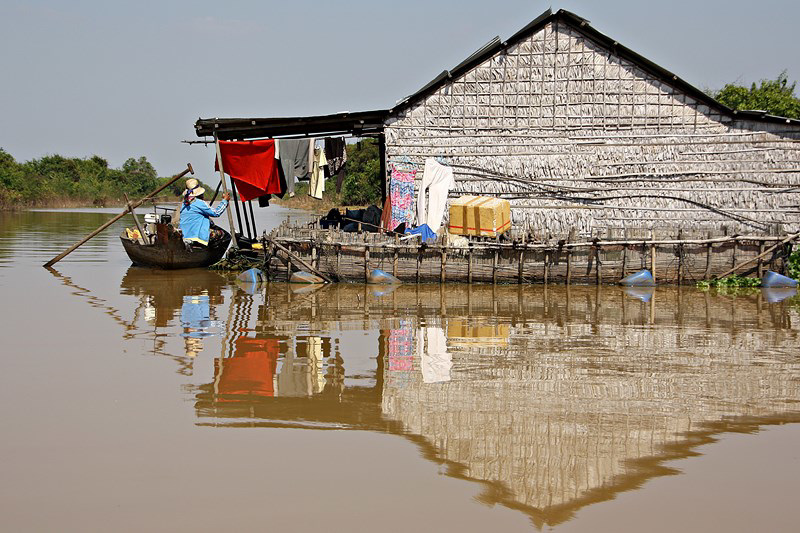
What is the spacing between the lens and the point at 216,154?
16.8 m

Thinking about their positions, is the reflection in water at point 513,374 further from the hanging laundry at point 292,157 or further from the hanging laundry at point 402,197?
the hanging laundry at point 292,157

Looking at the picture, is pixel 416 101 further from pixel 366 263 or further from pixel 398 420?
pixel 398 420

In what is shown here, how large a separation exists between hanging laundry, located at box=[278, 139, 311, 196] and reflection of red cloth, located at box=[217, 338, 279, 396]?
7.62 m

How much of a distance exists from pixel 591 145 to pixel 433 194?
3324 millimetres

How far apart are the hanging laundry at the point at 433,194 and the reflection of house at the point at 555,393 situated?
3.90 m

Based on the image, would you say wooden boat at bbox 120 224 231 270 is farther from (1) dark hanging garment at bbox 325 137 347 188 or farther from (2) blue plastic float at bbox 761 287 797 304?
(2) blue plastic float at bbox 761 287 797 304

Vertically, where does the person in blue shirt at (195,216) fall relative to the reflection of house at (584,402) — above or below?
above

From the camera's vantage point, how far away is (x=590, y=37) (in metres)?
15.8

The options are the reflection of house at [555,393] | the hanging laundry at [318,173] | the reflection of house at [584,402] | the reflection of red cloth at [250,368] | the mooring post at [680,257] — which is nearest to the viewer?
the reflection of house at [584,402]

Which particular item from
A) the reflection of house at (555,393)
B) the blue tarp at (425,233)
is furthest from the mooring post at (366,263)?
the reflection of house at (555,393)

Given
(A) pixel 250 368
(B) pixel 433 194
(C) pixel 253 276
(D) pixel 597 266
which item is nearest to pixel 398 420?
(A) pixel 250 368

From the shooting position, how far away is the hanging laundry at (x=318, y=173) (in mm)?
17141

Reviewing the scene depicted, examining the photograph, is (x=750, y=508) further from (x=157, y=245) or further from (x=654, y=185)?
(x=157, y=245)

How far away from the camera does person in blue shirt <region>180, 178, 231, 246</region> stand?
16.8m
